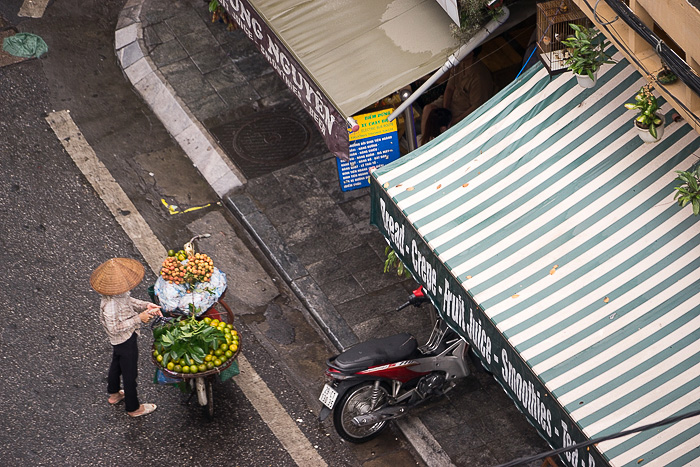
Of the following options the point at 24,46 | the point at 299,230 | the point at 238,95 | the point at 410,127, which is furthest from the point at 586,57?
the point at 24,46

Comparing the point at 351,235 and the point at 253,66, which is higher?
the point at 253,66

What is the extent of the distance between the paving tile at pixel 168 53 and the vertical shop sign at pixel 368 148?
4067 mm

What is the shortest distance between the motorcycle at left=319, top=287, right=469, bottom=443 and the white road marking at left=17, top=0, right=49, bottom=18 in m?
8.24

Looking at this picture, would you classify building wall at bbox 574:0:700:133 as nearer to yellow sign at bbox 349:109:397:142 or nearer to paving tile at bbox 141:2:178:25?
yellow sign at bbox 349:109:397:142

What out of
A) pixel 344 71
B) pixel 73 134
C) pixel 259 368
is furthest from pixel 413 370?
pixel 73 134

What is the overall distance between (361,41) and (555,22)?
7.06 ft

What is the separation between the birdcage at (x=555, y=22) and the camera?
933 cm

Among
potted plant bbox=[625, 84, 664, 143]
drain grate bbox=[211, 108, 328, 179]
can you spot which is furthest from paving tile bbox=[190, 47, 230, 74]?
potted plant bbox=[625, 84, 664, 143]

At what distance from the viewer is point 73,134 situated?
13.0 m

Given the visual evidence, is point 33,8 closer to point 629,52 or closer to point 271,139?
point 271,139

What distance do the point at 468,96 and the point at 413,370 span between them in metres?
3.80

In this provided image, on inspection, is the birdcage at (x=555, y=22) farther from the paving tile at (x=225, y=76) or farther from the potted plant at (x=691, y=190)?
the paving tile at (x=225, y=76)

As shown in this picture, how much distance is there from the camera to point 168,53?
14047mm

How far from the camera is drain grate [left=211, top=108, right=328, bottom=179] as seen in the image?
12.7m
